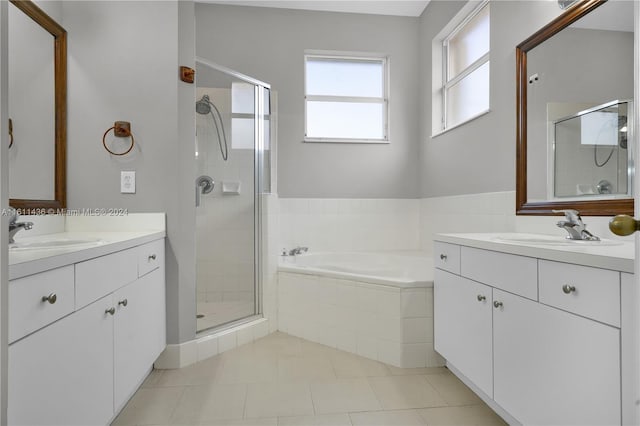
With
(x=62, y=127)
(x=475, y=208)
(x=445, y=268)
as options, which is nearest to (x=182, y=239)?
(x=62, y=127)

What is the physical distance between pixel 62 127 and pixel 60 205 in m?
0.43

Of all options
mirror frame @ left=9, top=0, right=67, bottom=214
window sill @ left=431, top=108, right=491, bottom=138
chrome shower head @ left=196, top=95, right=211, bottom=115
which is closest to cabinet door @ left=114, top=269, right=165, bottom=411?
mirror frame @ left=9, top=0, right=67, bottom=214

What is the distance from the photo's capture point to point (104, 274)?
1315 mm

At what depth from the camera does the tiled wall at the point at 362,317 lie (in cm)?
204

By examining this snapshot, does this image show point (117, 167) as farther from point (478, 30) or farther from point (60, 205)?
point (478, 30)

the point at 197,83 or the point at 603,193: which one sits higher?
the point at 197,83

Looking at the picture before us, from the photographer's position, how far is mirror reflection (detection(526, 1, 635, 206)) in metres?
1.45

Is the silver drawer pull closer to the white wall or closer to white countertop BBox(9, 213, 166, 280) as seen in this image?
white countertop BBox(9, 213, 166, 280)

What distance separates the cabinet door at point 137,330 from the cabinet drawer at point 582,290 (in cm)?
157

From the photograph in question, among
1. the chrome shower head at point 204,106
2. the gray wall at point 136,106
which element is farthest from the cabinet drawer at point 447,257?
the chrome shower head at point 204,106

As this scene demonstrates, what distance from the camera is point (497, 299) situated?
139 cm

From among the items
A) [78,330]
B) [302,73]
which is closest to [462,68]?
[302,73]

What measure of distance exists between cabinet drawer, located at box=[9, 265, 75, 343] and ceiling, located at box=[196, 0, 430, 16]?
10.2ft

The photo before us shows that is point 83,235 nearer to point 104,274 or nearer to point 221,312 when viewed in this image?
point 104,274
